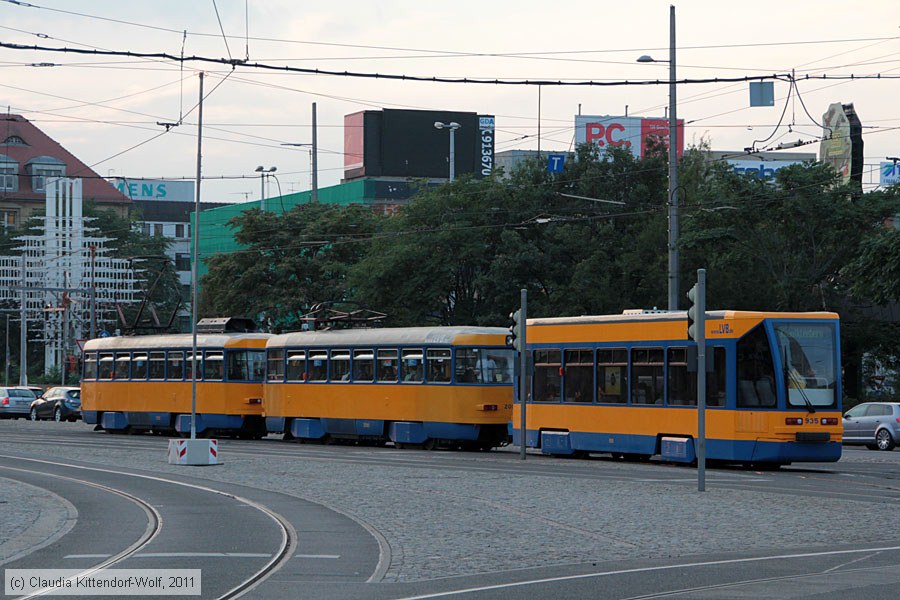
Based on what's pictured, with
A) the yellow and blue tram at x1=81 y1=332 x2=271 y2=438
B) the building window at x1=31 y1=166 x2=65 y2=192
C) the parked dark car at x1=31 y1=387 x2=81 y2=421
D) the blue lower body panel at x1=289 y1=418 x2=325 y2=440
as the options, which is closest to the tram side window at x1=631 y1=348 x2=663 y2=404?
the blue lower body panel at x1=289 y1=418 x2=325 y2=440

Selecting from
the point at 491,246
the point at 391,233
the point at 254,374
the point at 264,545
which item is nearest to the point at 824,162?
the point at 491,246

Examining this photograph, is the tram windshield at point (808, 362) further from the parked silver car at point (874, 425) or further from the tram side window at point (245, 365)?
the tram side window at point (245, 365)

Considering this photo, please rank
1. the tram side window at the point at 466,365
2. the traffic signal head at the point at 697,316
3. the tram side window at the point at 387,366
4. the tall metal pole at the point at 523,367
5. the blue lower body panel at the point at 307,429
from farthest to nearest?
the blue lower body panel at the point at 307,429
the tram side window at the point at 387,366
the tram side window at the point at 466,365
the tall metal pole at the point at 523,367
the traffic signal head at the point at 697,316

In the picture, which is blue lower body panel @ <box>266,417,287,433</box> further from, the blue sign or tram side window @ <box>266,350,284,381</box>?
the blue sign

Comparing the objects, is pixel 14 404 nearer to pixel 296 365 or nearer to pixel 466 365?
pixel 296 365

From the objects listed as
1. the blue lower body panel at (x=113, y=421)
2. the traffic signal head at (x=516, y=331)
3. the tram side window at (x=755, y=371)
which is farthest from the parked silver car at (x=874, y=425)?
the blue lower body panel at (x=113, y=421)

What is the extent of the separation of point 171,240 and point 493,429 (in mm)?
79422

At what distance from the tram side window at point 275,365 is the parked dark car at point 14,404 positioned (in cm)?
3040

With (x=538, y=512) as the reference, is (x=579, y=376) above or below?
above

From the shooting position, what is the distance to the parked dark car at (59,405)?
6462cm

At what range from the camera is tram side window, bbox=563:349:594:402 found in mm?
31344

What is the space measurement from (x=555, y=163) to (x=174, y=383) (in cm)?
1791

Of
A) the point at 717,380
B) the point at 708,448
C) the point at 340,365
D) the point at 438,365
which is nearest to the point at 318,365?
the point at 340,365

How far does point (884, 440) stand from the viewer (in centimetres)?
3959
